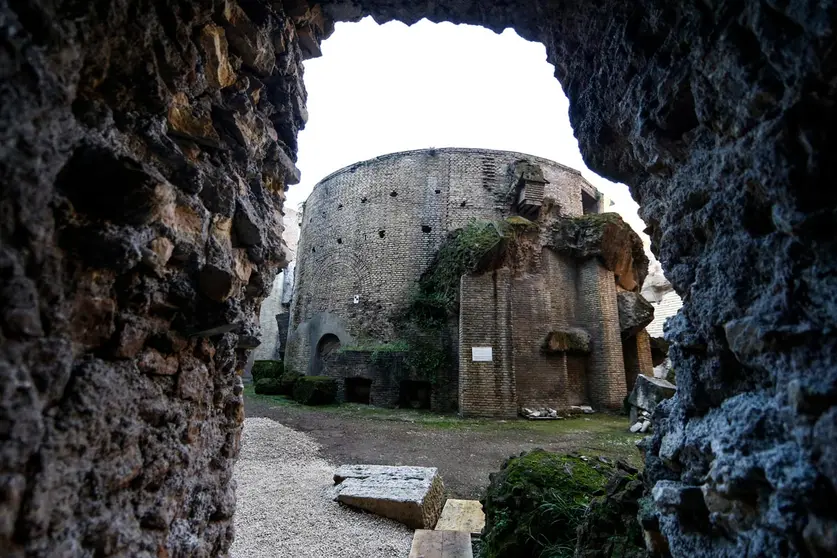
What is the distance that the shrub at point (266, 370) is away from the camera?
15.8 metres

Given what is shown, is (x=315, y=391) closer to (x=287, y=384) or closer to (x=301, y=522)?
(x=287, y=384)

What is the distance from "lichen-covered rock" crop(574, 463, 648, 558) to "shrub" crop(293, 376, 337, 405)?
1083 centimetres

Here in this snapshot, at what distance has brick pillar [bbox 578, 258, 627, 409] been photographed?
1173 cm

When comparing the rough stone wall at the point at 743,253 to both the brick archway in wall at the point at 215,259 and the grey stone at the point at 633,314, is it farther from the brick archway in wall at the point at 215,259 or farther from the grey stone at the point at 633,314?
the grey stone at the point at 633,314

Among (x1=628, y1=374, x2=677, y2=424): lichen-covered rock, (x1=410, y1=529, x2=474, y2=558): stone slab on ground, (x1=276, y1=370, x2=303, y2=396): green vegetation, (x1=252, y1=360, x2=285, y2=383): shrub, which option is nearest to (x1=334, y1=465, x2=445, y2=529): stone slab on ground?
(x1=410, y1=529, x2=474, y2=558): stone slab on ground

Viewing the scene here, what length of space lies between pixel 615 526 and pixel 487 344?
920 cm

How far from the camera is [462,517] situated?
378cm

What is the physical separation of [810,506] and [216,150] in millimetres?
2342

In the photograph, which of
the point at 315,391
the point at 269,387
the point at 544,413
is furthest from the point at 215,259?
the point at 269,387

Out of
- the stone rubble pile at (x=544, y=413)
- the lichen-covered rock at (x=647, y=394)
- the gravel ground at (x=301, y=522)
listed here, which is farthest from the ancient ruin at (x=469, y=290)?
the gravel ground at (x=301, y=522)

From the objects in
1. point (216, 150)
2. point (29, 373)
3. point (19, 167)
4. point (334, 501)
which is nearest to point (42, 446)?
point (29, 373)

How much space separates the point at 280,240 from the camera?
2621mm

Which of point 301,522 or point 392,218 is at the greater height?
point 392,218

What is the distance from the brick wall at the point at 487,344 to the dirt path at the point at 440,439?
2.43ft
